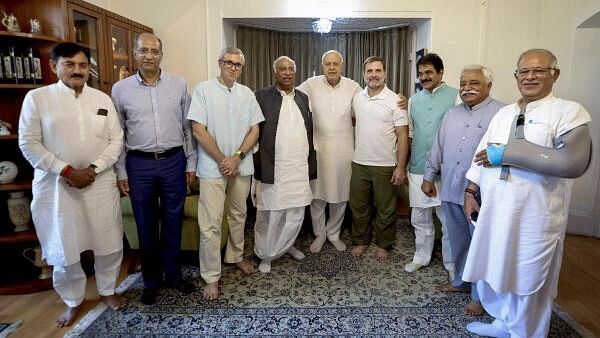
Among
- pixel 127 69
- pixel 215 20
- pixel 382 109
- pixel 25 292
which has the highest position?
pixel 215 20

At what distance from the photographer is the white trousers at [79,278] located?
2.20 meters

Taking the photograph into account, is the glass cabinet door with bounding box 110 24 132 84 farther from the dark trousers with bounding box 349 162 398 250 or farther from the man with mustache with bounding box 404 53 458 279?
the man with mustache with bounding box 404 53 458 279

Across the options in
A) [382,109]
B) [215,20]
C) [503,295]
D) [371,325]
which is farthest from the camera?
[215,20]

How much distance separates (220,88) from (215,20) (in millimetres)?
2131

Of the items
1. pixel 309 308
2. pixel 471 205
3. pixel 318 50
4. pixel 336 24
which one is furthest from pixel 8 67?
pixel 318 50

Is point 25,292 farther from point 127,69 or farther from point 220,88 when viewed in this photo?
point 127,69

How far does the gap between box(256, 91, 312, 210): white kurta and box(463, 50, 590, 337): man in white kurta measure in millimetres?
1199

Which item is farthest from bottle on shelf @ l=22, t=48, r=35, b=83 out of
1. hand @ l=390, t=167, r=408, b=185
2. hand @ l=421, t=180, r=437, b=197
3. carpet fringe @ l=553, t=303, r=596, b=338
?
carpet fringe @ l=553, t=303, r=596, b=338

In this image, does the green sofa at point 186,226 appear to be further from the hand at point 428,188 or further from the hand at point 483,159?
the hand at point 483,159

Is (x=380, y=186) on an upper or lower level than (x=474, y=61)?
lower

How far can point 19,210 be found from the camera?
260 centimetres

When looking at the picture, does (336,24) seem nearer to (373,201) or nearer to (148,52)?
(373,201)

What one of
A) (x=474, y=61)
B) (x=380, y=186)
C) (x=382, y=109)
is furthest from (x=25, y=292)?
(x=474, y=61)

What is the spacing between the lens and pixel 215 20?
4.16m
